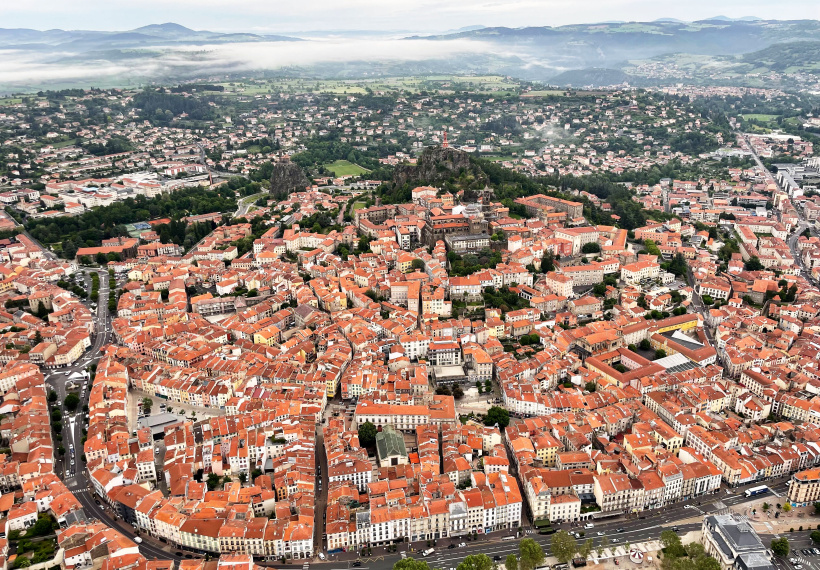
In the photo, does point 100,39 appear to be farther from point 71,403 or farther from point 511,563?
point 511,563

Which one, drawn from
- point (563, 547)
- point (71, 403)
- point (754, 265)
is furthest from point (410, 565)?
point (754, 265)

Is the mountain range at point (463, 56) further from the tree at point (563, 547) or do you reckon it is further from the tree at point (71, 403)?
A: the tree at point (563, 547)

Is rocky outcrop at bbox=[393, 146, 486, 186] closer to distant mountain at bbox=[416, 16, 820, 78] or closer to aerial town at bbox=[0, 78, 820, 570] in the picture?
aerial town at bbox=[0, 78, 820, 570]

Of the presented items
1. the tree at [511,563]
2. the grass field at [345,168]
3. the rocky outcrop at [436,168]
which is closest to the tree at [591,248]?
the rocky outcrop at [436,168]

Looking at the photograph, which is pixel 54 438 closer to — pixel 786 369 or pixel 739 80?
pixel 786 369

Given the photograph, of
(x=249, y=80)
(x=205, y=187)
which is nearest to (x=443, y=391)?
(x=205, y=187)

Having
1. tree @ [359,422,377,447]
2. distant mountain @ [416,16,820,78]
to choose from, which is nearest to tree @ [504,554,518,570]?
tree @ [359,422,377,447]
